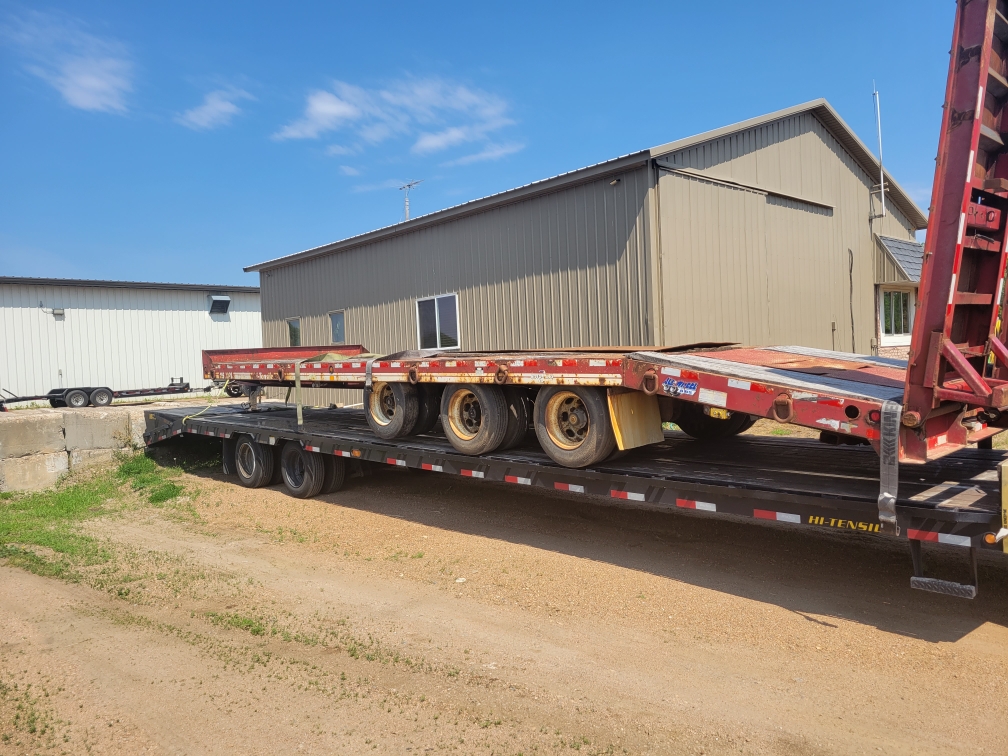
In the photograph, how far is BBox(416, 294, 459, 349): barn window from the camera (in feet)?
48.6

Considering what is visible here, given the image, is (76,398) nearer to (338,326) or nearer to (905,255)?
(338,326)

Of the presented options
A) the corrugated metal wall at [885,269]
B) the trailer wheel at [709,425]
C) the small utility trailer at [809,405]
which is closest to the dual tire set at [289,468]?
the small utility trailer at [809,405]

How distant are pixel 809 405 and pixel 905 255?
1486 cm

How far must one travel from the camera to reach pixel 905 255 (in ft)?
56.6

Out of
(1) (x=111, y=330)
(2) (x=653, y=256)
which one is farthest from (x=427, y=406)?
(1) (x=111, y=330)

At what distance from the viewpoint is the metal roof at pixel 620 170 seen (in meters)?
11.3

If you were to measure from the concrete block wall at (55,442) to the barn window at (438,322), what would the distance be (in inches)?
230

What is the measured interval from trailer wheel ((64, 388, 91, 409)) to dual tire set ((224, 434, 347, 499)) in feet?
50.9

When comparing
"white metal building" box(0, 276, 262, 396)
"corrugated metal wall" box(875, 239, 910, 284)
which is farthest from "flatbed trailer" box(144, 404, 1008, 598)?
"white metal building" box(0, 276, 262, 396)

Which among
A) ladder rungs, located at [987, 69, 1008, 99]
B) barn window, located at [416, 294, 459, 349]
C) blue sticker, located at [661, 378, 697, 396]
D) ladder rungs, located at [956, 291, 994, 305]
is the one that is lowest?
blue sticker, located at [661, 378, 697, 396]

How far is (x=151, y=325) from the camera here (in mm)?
28391

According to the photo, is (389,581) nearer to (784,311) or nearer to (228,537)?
(228,537)

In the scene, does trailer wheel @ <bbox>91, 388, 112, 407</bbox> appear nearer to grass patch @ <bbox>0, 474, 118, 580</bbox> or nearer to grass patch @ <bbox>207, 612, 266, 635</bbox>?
grass patch @ <bbox>0, 474, 118, 580</bbox>

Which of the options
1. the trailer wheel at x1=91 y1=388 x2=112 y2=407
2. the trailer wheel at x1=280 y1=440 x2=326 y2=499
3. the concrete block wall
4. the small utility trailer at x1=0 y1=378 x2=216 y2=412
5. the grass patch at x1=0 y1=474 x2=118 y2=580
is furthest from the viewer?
the trailer wheel at x1=91 y1=388 x2=112 y2=407
